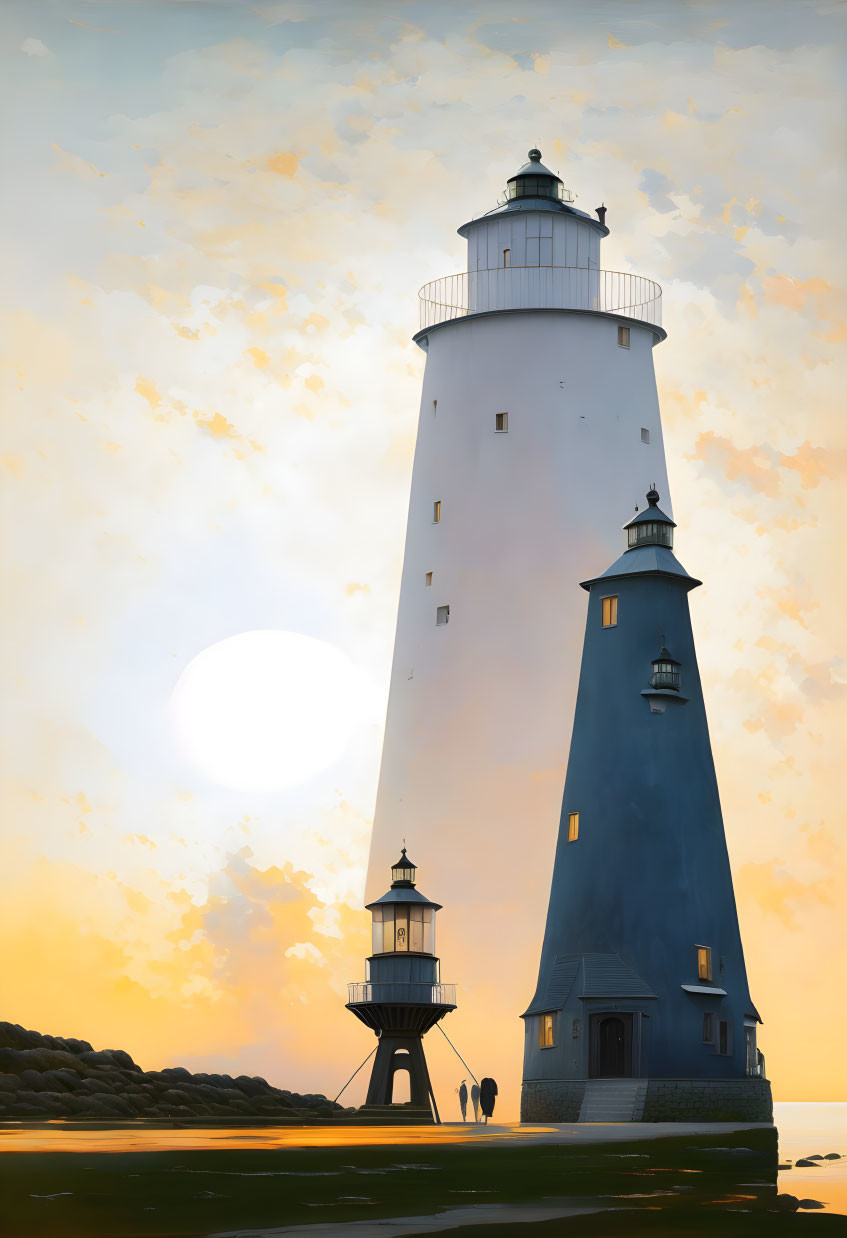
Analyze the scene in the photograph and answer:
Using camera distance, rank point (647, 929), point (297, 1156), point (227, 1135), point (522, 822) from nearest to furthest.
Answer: point (297, 1156)
point (227, 1135)
point (647, 929)
point (522, 822)

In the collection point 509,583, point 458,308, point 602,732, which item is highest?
point 458,308

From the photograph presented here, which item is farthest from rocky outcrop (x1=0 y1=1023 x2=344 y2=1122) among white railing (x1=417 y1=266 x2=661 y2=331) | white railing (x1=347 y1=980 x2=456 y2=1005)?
white railing (x1=417 y1=266 x2=661 y2=331)

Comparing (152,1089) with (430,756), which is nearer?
(152,1089)

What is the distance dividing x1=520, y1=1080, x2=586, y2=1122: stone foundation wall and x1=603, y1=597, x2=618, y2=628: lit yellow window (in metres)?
5.39

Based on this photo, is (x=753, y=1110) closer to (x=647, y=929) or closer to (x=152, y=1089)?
(x=647, y=929)

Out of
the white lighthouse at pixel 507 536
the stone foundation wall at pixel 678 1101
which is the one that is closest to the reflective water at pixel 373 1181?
the stone foundation wall at pixel 678 1101

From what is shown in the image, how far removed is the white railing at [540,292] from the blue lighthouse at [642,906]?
17.9ft

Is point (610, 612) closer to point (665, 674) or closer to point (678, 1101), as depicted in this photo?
point (665, 674)

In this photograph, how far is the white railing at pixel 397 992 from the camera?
22531mm

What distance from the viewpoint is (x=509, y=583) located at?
2595 cm

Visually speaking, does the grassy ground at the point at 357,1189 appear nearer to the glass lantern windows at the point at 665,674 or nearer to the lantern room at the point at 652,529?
the glass lantern windows at the point at 665,674

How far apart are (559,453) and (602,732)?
5.38m

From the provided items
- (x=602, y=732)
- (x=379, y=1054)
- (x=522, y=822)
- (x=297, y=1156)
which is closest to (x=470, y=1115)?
(x=379, y=1054)

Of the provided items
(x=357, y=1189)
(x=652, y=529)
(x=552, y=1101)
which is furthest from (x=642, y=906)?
(x=357, y=1189)
